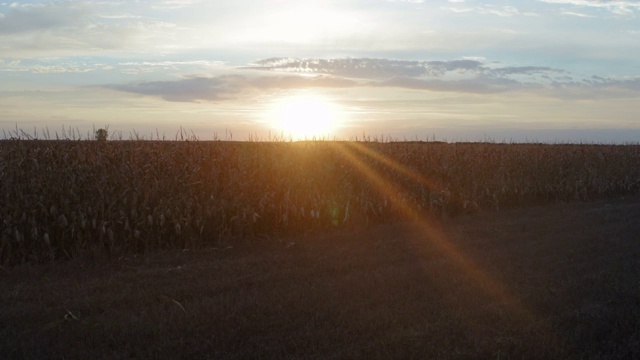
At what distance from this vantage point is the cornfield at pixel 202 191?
1159 cm

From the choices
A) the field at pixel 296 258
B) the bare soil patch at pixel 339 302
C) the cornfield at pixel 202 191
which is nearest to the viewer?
the bare soil patch at pixel 339 302

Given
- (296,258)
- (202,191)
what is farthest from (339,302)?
(202,191)

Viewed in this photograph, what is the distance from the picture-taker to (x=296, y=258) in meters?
10.9

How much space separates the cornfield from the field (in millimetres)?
44

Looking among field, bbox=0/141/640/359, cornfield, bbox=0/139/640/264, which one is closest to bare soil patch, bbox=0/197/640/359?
field, bbox=0/141/640/359

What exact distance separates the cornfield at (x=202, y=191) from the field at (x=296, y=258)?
0.14ft

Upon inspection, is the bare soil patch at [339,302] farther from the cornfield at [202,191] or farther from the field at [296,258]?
the cornfield at [202,191]

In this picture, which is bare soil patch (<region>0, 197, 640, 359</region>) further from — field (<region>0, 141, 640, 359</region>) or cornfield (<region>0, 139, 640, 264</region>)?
cornfield (<region>0, 139, 640, 264</region>)

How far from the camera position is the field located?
6.78 meters

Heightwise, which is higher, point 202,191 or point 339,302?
point 202,191

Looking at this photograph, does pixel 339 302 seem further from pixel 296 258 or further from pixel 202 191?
pixel 202 191

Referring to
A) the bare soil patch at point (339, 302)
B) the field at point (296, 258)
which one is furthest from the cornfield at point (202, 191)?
the bare soil patch at point (339, 302)

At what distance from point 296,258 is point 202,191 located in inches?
133

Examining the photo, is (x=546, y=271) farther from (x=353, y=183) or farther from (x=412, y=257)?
(x=353, y=183)
